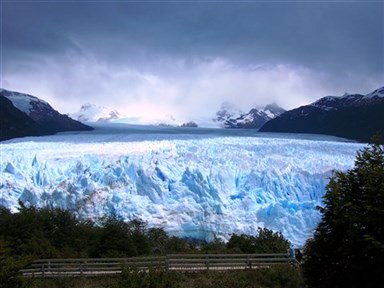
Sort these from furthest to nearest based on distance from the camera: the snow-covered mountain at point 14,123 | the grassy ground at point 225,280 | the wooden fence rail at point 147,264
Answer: the snow-covered mountain at point 14,123
the wooden fence rail at point 147,264
the grassy ground at point 225,280

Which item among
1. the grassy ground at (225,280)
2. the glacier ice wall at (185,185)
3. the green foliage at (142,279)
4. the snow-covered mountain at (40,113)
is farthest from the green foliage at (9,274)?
the snow-covered mountain at (40,113)

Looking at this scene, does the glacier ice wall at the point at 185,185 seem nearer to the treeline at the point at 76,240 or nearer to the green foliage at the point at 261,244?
the treeline at the point at 76,240

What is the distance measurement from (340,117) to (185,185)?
42.2 m

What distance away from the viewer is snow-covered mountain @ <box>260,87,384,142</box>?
60.6 meters

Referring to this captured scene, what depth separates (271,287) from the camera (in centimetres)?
1498

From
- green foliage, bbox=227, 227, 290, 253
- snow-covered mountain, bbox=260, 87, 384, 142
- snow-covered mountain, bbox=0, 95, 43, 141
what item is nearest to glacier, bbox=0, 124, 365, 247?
green foliage, bbox=227, 227, 290, 253

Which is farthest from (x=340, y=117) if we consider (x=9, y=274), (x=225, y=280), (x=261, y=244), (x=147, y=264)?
(x=9, y=274)

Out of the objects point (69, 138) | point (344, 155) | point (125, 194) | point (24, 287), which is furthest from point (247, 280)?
point (69, 138)

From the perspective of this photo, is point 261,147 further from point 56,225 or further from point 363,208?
point 363,208

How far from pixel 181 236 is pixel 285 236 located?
17.5ft

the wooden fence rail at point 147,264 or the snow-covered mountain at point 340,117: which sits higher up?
the snow-covered mountain at point 340,117

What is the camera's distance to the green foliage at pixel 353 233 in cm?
794

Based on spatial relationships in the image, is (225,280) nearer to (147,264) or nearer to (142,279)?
(147,264)

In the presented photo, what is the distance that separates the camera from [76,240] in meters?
20.5
